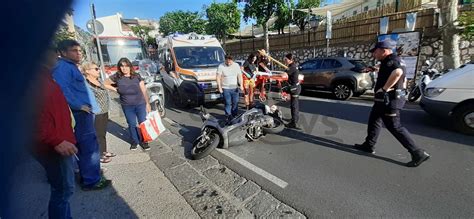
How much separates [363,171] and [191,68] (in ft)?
19.1

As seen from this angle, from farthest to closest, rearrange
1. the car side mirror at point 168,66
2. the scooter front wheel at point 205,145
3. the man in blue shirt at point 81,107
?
the car side mirror at point 168,66 < the scooter front wheel at point 205,145 < the man in blue shirt at point 81,107

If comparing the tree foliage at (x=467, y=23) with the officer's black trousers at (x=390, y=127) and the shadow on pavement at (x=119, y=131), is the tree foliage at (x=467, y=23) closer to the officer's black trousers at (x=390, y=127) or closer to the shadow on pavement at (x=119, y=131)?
the officer's black trousers at (x=390, y=127)

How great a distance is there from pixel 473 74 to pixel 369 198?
11.8 feet

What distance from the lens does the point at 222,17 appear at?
76.5 feet

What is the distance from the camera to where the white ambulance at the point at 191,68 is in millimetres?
7680

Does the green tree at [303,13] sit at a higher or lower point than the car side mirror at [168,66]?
higher

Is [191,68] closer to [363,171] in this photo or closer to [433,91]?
[363,171]

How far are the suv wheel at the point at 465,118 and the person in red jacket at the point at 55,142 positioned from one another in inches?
233

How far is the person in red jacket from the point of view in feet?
6.49

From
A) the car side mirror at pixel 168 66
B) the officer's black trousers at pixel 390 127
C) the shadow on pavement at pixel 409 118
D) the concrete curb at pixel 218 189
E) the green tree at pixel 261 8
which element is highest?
the green tree at pixel 261 8

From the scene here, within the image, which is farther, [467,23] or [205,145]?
[467,23]

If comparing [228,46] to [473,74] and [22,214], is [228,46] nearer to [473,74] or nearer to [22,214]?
[473,74]

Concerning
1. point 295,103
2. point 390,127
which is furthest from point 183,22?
point 390,127

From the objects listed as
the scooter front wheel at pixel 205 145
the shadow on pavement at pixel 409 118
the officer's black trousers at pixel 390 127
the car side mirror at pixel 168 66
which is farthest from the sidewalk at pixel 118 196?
the car side mirror at pixel 168 66
